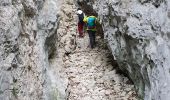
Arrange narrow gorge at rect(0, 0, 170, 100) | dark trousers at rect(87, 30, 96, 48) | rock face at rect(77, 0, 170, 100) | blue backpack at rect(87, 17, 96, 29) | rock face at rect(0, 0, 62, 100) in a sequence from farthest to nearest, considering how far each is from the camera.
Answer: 1. dark trousers at rect(87, 30, 96, 48)
2. blue backpack at rect(87, 17, 96, 29)
3. rock face at rect(77, 0, 170, 100)
4. narrow gorge at rect(0, 0, 170, 100)
5. rock face at rect(0, 0, 62, 100)

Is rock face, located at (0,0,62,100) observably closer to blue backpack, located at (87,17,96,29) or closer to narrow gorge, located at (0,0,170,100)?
narrow gorge, located at (0,0,170,100)

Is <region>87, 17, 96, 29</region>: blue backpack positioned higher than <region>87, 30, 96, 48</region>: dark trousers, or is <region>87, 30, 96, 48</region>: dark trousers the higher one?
<region>87, 17, 96, 29</region>: blue backpack

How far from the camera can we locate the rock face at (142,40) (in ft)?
38.1

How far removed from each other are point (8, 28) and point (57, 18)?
634cm

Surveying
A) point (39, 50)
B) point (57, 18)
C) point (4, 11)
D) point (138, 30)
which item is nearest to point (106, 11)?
point (57, 18)

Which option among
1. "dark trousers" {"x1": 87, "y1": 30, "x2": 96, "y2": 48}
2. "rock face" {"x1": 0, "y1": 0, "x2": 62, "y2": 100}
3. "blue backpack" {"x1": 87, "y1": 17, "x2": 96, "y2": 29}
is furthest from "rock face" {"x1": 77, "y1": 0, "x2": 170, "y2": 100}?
"rock face" {"x1": 0, "y1": 0, "x2": 62, "y2": 100}

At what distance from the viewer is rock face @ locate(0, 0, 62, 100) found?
9617 millimetres

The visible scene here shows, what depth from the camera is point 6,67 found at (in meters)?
9.52

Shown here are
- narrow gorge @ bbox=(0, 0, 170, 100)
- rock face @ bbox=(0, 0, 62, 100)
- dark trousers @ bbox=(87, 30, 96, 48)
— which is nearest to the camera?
rock face @ bbox=(0, 0, 62, 100)

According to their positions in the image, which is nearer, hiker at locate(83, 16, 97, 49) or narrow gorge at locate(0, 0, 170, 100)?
narrow gorge at locate(0, 0, 170, 100)

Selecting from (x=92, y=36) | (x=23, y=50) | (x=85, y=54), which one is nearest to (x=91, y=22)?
(x=92, y=36)

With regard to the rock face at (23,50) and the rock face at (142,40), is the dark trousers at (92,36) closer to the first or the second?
the rock face at (142,40)

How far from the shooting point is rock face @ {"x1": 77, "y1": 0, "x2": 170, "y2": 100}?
38.1ft

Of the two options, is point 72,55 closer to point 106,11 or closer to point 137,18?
point 106,11
